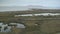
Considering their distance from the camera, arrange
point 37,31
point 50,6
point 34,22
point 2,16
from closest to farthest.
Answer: point 37,31
point 34,22
point 2,16
point 50,6

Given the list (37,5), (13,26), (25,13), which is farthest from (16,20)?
(37,5)

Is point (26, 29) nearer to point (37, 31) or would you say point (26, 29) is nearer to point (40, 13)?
point (37, 31)

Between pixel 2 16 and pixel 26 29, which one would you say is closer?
pixel 26 29

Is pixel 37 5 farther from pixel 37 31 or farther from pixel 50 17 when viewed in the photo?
pixel 37 31

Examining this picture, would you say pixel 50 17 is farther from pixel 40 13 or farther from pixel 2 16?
pixel 2 16

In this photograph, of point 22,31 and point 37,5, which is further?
point 37,5

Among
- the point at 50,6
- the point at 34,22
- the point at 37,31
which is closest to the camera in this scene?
the point at 37,31

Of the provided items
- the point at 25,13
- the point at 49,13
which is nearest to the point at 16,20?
→ the point at 25,13

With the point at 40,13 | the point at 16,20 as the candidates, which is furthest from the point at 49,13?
the point at 16,20

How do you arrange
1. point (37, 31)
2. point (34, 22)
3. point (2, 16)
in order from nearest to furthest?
point (37, 31) → point (34, 22) → point (2, 16)

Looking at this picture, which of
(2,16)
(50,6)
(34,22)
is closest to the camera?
(34,22)
